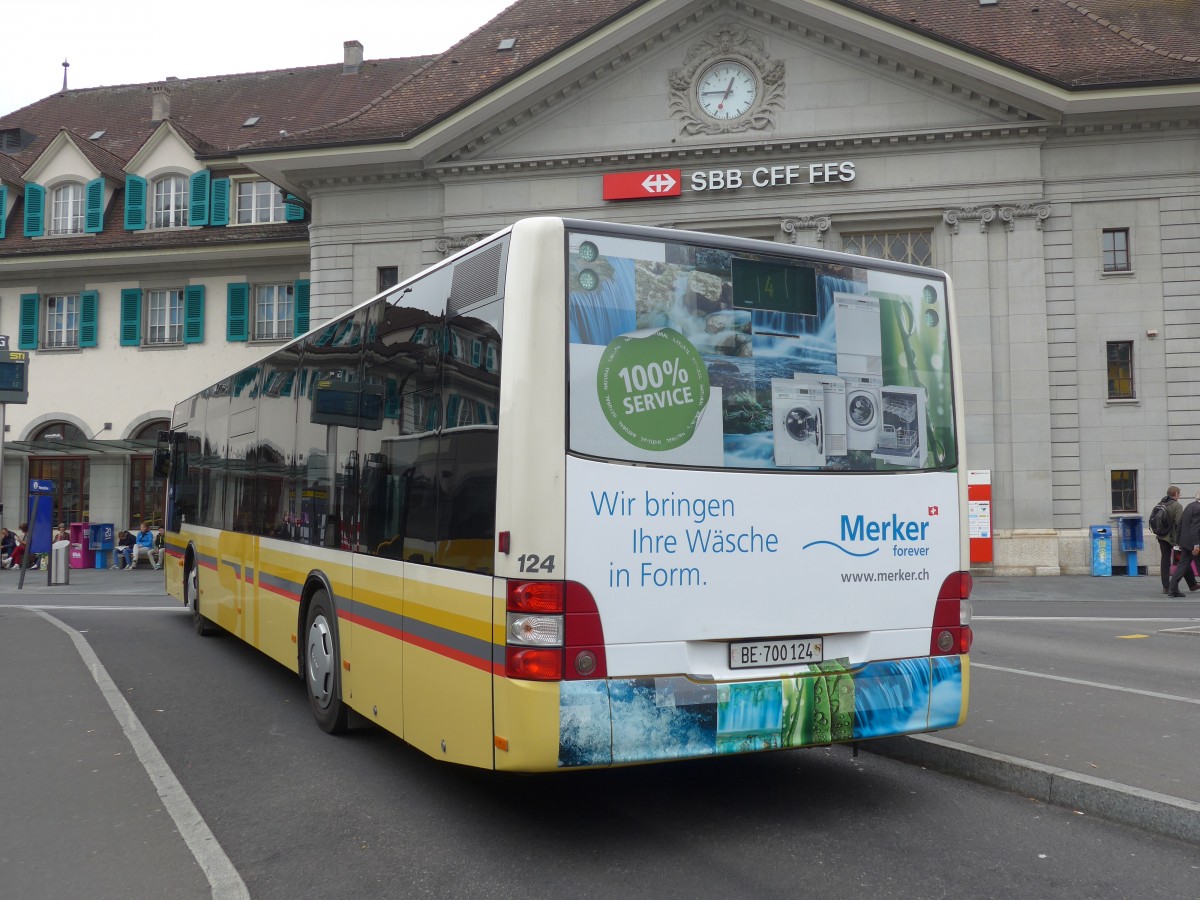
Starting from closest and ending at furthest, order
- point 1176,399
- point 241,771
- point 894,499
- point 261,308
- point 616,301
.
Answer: point 616,301 < point 894,499 < point 241,771 < point 1176,399 < point 261,308

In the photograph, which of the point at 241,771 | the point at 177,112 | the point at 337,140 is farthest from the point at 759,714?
the point at 177,112

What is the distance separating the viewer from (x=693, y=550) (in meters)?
5.09

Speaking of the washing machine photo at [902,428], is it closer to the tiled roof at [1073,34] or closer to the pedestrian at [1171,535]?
the pedestrian at [1171,535]

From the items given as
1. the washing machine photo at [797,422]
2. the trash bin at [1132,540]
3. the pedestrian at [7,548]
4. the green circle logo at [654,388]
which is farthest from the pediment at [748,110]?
the green circle logo at [654,388]

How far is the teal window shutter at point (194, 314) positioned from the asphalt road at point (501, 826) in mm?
25854

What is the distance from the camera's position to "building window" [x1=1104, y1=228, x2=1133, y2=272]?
24.3 meters

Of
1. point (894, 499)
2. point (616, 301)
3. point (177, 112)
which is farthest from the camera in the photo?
point (177, 112)

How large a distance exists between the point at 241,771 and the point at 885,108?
22.2 m

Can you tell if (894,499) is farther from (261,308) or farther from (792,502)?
(261,308)

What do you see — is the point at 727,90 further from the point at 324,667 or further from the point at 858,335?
the point at 858,335

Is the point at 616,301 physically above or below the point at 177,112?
below

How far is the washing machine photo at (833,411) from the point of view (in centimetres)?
550

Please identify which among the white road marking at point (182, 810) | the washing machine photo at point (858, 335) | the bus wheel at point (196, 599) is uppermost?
the washing machine photo at point (858, 335)

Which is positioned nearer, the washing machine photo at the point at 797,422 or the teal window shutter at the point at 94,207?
the washing machine photo at the point at 797,422
